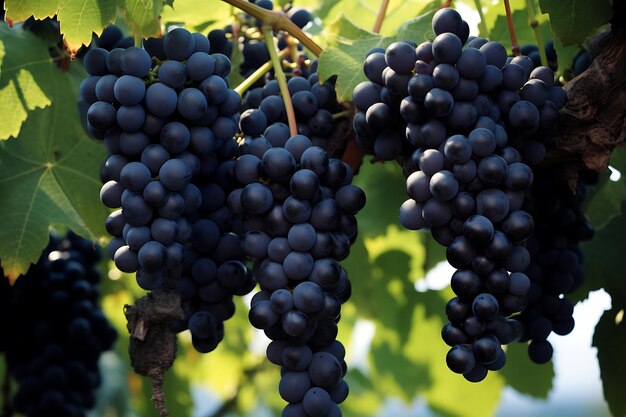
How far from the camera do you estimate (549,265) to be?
1458 millimetres

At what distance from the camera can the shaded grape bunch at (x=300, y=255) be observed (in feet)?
3.76

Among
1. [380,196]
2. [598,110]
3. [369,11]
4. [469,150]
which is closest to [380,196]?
[380,196]

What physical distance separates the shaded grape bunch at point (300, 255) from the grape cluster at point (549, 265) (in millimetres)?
373

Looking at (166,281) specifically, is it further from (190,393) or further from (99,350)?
(190,393)

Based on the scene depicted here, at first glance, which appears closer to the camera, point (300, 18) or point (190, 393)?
point (300, 18)

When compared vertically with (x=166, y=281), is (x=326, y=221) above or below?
above

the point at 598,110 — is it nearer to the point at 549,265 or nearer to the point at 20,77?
the point at 549,265

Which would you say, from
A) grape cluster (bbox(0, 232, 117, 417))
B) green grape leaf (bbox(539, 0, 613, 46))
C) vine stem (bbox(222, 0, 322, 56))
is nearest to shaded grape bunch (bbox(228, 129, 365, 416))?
vine stem (bbox(222, 0, 322, 56))

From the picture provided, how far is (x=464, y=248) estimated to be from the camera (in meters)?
1.12

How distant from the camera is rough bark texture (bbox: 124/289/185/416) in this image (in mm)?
1251

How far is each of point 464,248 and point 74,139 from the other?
98 cm

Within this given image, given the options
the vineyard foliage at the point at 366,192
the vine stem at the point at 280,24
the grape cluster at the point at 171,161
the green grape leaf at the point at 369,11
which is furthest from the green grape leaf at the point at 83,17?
the green grape leaf at the point at 369,11

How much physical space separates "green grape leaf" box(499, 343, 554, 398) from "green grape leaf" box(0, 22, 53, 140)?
1266mm

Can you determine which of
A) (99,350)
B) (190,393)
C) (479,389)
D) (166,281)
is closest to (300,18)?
(166,281)
